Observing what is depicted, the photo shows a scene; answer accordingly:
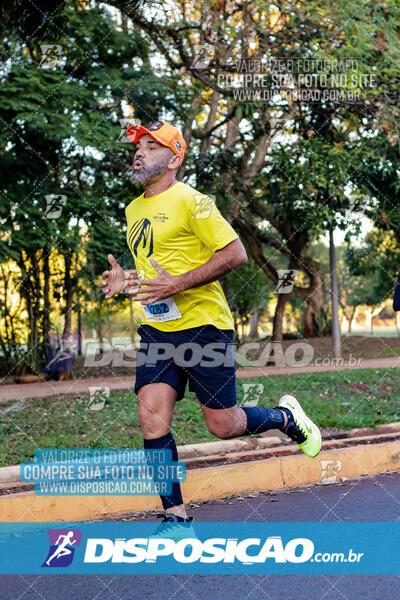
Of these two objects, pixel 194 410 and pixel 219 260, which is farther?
pixel 194 410

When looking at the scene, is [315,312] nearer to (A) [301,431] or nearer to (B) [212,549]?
(A) [301,431]

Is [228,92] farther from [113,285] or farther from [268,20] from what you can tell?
[113,285]

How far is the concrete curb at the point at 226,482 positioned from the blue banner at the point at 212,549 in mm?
202

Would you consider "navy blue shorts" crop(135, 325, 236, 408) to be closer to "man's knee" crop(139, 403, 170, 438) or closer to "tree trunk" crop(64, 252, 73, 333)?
"man's knee" crop(139, 403, 170, 438)

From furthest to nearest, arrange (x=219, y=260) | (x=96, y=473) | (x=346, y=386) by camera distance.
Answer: (x=346, y=386), (x=96, y=473), (x=219, y=260)

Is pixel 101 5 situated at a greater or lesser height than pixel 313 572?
greater

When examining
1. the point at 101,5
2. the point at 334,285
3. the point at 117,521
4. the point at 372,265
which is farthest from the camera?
the point at 372,265

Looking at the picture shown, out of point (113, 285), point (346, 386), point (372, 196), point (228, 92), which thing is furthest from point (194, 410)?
point (372, 196)

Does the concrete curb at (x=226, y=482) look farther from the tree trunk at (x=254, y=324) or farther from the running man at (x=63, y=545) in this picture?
the tree trunk at (x=254, y=324)

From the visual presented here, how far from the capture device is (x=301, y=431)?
449 cm

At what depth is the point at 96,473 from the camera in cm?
493

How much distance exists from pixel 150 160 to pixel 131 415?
411 centimetres

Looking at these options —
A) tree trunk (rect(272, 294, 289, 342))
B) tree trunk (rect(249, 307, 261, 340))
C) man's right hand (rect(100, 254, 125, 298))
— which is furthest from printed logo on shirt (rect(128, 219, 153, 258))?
tree trunk (rect(249, 307, 261, 340))

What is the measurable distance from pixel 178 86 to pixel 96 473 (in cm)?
944
